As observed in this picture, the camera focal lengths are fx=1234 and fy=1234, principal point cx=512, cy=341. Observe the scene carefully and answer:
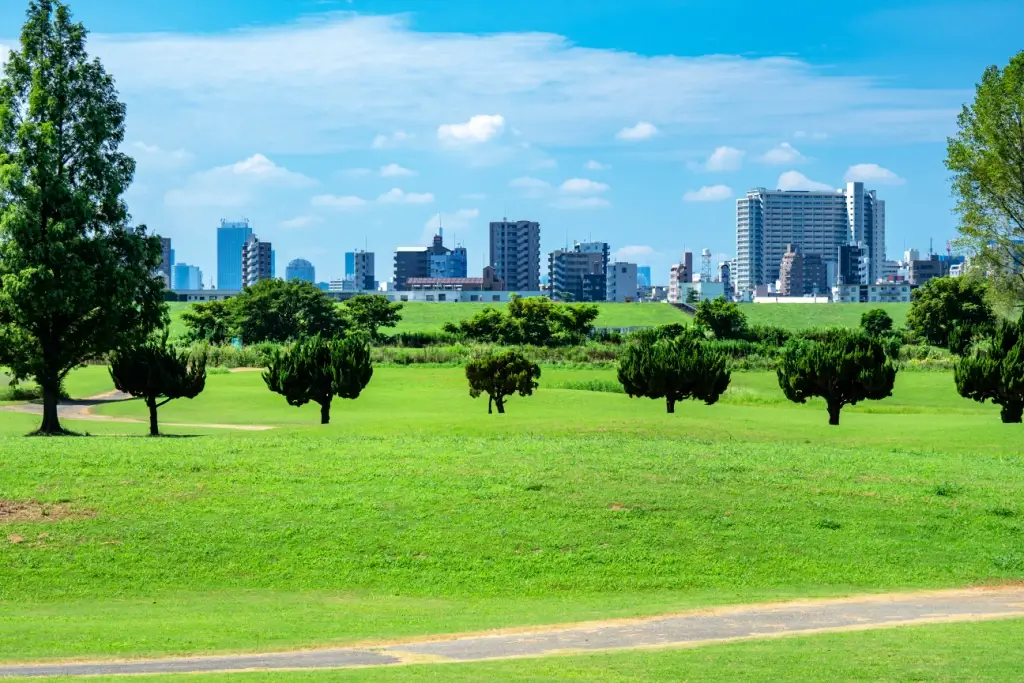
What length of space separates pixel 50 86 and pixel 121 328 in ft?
30.1

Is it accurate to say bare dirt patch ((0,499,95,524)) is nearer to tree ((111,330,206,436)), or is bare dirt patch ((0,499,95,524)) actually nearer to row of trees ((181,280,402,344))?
tree ((111,330,206,436))

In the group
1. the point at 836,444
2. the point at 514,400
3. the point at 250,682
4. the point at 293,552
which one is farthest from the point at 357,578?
the point at 514,400

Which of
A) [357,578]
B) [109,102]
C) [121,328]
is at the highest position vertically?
[109,102]

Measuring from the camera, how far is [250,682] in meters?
13.6

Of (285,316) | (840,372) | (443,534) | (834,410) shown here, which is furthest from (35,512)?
(285,316)

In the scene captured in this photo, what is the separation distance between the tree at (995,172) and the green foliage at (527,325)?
6462cm

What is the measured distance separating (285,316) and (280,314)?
0.63 m

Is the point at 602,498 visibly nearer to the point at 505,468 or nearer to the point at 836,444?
the point at 505,468

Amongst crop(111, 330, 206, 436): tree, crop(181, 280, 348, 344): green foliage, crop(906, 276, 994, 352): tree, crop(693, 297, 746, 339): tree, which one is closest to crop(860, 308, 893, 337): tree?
crop(693, 297, 746, 339): tree

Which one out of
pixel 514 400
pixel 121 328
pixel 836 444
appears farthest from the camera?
pixel 514 400

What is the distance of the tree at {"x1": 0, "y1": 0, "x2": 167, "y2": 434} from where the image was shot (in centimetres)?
4272

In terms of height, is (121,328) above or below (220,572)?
above

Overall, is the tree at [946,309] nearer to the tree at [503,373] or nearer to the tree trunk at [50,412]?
the tree at [503,373]

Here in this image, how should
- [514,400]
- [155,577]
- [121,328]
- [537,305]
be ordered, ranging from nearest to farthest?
[155,577], [121,328], [514,400], [537,305]
